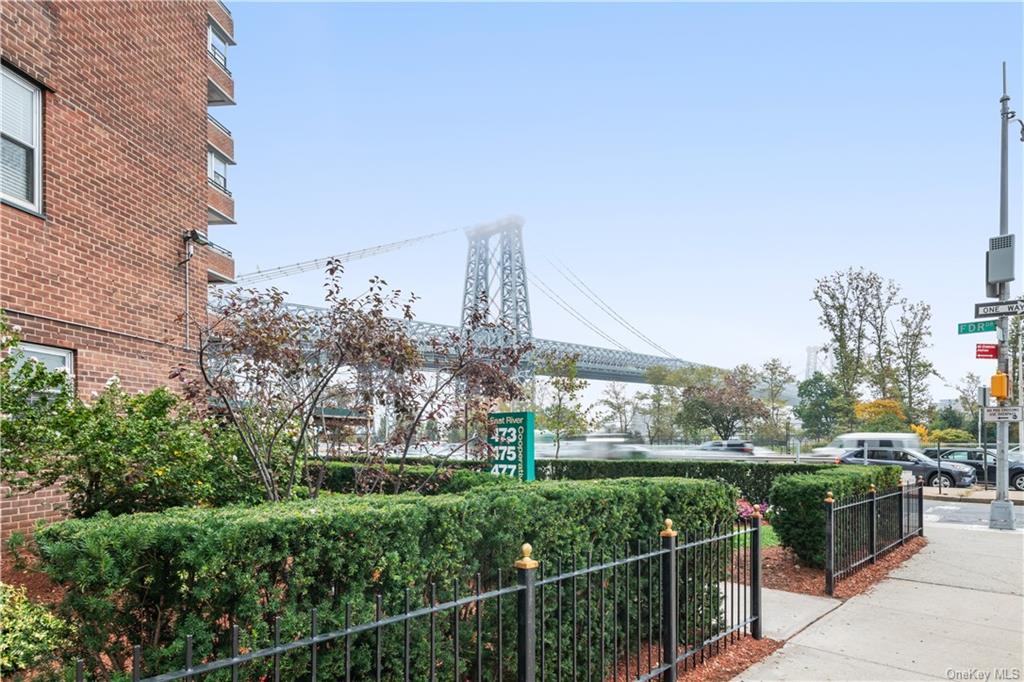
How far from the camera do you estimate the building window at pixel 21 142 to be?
8188 millimetres

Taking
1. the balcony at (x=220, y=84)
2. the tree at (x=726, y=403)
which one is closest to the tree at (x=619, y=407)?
the tree at (x=726, y=403)

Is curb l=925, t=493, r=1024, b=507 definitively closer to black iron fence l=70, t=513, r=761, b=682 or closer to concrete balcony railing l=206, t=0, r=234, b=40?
black iron fence l=70, t=513, r=761, b=682

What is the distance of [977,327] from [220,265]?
66.7ft

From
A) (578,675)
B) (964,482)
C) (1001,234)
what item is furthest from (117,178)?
(964,482)

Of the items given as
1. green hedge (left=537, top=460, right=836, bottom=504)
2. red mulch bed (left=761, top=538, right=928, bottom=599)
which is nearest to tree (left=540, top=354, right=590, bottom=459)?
green hedge (left=537, top=460, right=836, bottom=504)

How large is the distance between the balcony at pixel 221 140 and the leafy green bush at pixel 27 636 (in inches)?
821

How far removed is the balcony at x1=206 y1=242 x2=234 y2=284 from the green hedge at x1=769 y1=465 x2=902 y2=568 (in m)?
18.5

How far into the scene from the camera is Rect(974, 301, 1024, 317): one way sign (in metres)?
12.6

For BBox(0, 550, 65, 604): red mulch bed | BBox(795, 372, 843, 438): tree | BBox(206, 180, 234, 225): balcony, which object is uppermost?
BBox(206, 180, 234, 225): balcony

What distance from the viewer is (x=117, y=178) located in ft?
32.3

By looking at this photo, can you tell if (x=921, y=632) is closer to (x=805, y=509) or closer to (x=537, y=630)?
(x=805, y=509)

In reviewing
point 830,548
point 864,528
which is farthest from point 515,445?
point 864,528

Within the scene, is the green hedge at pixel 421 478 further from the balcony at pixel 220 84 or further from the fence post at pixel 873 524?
the balcony at pixel 220 84

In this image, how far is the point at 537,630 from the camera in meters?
4.90
